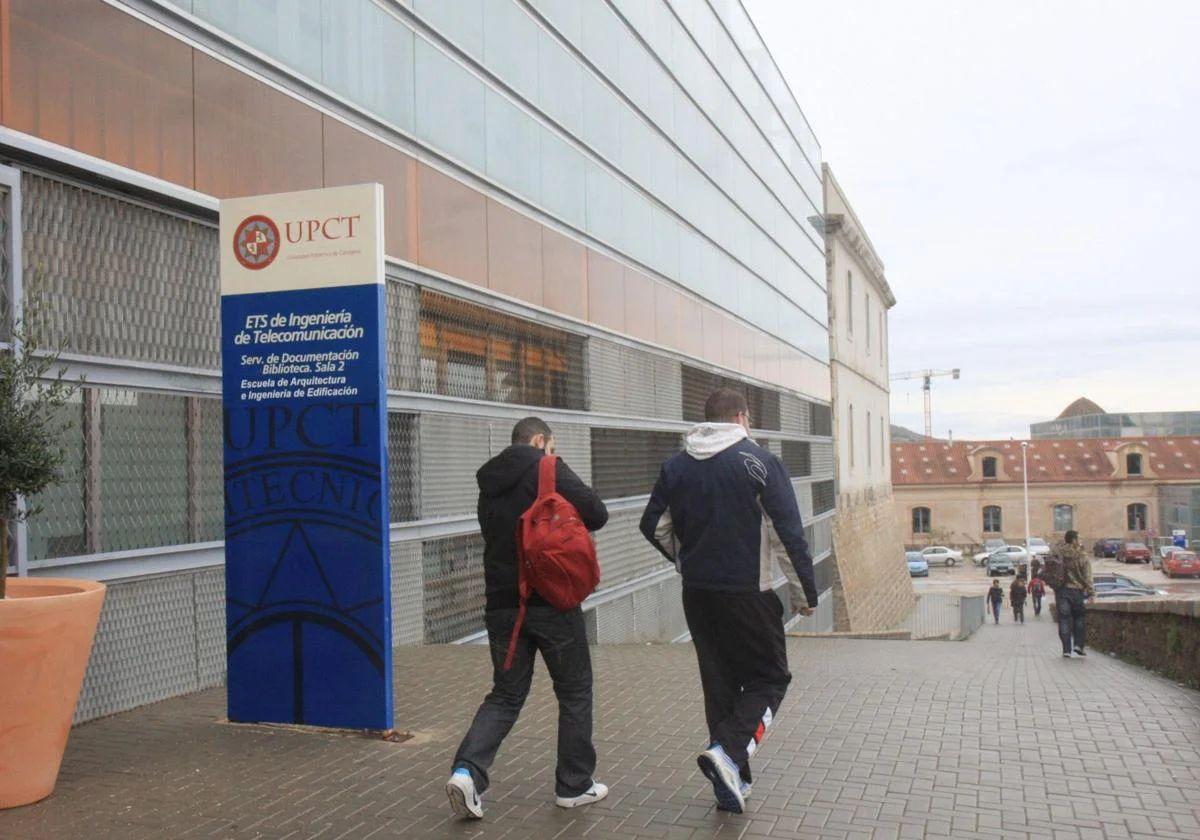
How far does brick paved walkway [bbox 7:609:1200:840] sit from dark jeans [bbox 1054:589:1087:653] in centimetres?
501

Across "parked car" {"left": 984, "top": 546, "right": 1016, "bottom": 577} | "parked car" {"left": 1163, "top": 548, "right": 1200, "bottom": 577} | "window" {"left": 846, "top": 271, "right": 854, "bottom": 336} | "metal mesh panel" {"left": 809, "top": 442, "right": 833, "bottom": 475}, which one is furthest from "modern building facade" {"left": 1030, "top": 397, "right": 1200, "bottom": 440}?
"metal mesh panel" {"left": 809, "top": 442, "right": 833, "bottom": 475}

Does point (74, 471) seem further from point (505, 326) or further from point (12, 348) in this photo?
point (505, 326)

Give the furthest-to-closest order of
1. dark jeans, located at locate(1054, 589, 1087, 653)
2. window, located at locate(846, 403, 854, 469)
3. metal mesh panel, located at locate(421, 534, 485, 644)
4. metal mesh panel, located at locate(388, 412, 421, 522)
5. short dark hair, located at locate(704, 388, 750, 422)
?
window, located at locate(846, 403, 854, 469), dark jeans, located at locate(1054, 589, 1087, 653), metal mesh panel, located at locate(421, 534, 485, 644), metal mesh panel, located at locate(388, 412, 421, 522), short dark hair, located at locate(704, 388, 750, 422)

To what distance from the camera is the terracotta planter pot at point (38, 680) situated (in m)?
4.93

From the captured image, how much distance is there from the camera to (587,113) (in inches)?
688

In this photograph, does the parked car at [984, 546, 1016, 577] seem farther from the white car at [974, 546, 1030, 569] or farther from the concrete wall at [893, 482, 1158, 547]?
the concrete wall at [893, 482, 1158, 547]

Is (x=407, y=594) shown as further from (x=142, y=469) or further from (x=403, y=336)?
(x=142, y=469)

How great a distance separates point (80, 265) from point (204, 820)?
12.3 feet

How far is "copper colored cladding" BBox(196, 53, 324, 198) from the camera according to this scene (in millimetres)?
8625

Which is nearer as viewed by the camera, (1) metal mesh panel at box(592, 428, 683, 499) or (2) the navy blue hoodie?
(2) the navy blue hoodie

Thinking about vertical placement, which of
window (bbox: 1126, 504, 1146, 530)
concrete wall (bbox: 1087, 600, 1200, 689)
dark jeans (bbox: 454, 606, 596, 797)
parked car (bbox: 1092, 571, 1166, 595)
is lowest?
parked car (bbox: 1092, 571, 1166, 595)

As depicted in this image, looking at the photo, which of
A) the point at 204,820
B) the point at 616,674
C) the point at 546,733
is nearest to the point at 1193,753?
the point at 546,733

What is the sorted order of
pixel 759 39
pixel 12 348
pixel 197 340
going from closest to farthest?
1. pixel 12 348
2. pixel 197 340
3. pixel 759 39

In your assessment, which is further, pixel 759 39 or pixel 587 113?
pixel 759 39
